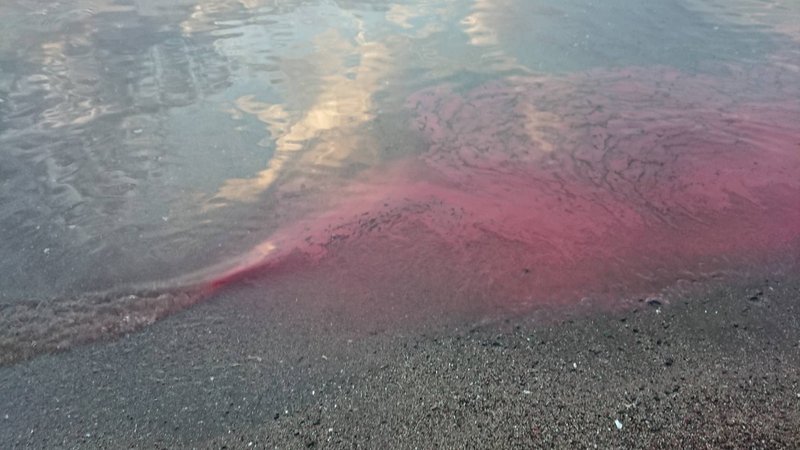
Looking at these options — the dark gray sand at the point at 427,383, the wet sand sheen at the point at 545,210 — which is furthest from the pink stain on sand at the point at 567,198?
the dark gray sand at the point at 427,383

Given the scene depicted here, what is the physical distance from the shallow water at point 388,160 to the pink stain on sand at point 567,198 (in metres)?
0.03

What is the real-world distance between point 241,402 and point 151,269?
207 centimetres

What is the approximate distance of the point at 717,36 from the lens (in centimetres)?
1059

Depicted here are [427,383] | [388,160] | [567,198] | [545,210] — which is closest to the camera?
[427,383]

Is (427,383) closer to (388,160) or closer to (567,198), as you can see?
(567,198)

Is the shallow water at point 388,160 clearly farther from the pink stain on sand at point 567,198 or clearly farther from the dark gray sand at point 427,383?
the dark gray sand at point 427,383

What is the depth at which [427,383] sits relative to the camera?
399cm

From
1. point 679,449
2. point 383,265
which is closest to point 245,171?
point 383,265

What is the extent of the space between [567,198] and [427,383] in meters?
3.29

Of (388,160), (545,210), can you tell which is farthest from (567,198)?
(388,160)

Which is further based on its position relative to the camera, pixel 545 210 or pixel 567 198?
pixel 567 198

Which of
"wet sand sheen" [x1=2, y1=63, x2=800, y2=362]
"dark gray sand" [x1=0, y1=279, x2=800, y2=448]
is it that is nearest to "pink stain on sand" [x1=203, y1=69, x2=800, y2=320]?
"wet sand sheen" [x1=2, y1=63, x2=800, y2=362]

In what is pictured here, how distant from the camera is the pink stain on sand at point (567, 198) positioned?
5.21 m

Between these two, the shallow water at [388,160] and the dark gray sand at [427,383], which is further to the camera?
the shallow water at [388,160]
